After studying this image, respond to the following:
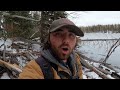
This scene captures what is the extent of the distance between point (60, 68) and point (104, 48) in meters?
9.23

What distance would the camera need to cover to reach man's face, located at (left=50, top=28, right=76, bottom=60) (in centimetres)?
121

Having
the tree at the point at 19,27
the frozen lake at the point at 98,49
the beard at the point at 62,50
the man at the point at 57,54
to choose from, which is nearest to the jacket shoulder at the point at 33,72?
the man at the point at 57,54

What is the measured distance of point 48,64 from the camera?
118 centimetres

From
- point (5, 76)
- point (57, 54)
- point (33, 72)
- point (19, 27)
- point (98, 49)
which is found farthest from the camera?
point (98, 49)

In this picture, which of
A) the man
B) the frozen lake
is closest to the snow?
the man

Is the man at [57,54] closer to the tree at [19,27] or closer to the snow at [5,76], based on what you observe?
the snow at [5,76]

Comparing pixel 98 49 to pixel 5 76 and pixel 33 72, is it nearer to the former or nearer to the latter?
pixel 5 76

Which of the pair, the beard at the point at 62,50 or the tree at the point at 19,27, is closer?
the beard at the point at 62,50

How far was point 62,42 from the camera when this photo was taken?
3.97 ft

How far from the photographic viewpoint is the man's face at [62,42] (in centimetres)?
121

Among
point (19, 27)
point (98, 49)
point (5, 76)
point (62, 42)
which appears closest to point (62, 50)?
point (62, 42)

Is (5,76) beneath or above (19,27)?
beneath
